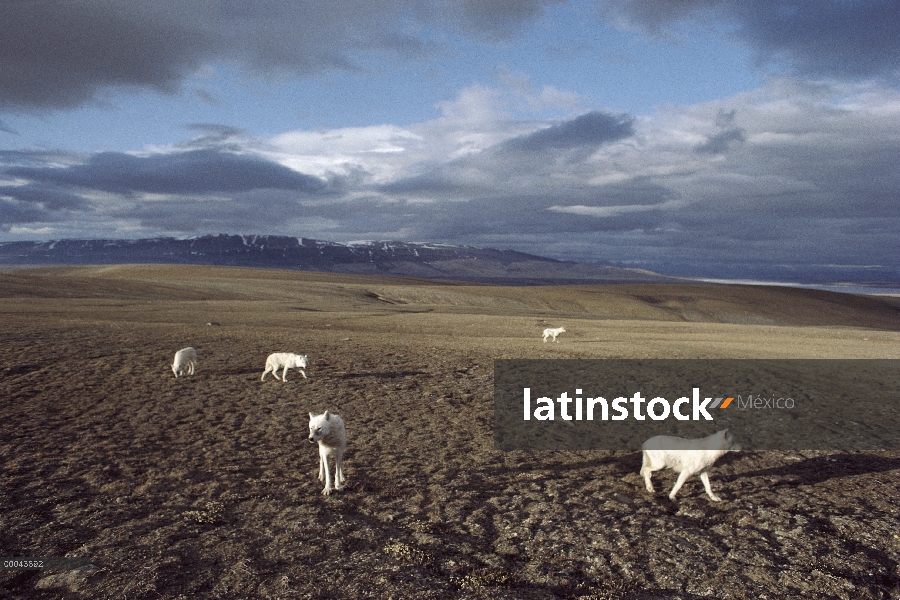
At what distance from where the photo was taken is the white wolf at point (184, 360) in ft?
Answer: 57.4

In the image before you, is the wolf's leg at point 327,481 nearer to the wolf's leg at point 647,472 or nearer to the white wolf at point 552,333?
the wolf's leg at point 647,472

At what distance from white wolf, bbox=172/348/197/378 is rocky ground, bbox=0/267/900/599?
1.21 feet

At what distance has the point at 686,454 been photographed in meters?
9.65

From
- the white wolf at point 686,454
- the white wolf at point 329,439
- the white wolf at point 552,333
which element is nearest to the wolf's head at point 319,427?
the white wolf at point 329,439

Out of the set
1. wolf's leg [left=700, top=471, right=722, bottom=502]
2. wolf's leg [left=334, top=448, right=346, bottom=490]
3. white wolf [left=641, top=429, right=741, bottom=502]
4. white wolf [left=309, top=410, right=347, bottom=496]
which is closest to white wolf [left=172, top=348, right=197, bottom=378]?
white wolf [left=309, top=410, right=347, bottom=496]

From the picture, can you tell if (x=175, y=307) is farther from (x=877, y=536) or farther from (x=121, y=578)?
(x=877, y=536)

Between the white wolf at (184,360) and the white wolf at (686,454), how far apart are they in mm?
14527

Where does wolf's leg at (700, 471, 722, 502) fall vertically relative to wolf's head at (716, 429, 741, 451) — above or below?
below

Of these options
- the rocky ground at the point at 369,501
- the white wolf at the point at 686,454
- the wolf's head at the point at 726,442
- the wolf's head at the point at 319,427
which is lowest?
the rocky ground at the point at 369,501

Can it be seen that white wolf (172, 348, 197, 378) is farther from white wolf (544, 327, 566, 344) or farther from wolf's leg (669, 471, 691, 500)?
white wolf (544, 327, 566, 344)

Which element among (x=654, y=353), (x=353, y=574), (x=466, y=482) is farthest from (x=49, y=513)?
(x=654, y=353)

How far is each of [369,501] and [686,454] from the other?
5749 mm

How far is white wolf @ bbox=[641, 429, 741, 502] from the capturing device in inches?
364

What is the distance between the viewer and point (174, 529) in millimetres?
8102
